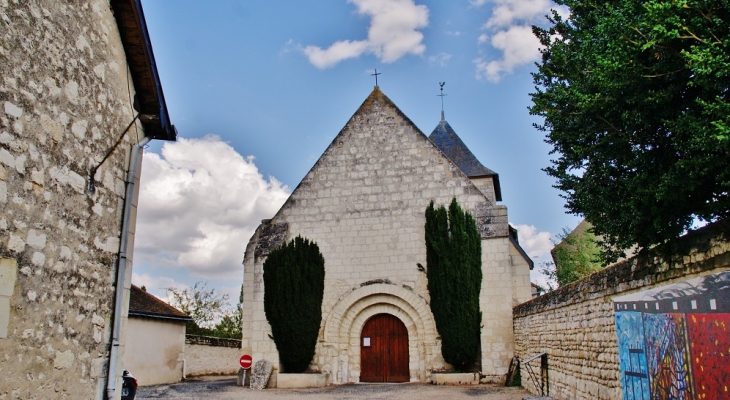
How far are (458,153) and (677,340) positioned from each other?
54.2 feet

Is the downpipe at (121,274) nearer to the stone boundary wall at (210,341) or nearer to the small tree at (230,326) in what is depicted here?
the stone boundary wall at (210,341)

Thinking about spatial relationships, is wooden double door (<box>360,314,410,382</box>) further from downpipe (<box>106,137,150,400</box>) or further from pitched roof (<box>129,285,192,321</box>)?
downpipe (<box>106,137,150,400</box>)

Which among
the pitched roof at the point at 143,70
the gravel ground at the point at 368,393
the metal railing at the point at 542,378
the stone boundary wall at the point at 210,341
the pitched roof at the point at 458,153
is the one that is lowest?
the gravel ground at the point at 368,393

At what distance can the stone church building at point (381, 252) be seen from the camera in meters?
13.8

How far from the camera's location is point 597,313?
7.16 m

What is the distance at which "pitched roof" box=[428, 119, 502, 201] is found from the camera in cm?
2036

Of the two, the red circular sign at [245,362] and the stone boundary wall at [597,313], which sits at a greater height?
the stone boundary wall at [597,313]

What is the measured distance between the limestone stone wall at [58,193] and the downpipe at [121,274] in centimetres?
7

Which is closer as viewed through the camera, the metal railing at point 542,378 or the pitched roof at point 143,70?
the pitched roof at point 143,70

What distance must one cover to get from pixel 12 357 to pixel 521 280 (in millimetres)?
11937

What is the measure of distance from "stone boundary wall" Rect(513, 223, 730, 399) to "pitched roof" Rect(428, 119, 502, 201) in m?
9.57

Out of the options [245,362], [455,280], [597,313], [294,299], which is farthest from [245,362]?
[597,313]

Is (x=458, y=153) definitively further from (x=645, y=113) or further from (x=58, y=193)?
(x=58, y=193)

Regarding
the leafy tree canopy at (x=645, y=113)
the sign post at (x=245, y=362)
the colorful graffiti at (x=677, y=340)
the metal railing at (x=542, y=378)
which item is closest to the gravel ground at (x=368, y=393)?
the metal railing at (x=542, y=378)
